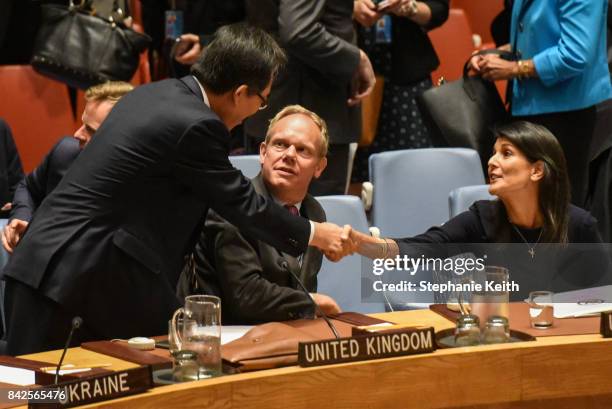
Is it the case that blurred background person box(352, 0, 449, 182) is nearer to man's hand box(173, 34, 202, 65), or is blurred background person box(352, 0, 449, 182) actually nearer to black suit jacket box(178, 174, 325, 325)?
man's hand box(173, 34, 202, 65)

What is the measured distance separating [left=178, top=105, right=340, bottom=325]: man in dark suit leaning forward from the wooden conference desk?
56 centimetres

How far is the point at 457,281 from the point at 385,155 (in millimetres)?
1671

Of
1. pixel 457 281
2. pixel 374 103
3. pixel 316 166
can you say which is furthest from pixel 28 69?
pixel 457 281

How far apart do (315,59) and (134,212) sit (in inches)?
63.8

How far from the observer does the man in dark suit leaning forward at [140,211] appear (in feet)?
9.78

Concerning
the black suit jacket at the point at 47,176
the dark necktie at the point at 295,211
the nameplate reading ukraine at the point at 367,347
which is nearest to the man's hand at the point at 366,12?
the black suit jacket at the point at 47,176

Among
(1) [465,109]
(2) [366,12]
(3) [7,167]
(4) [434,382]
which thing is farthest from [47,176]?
(4) [434,382]

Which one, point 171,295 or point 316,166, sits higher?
point 316,166

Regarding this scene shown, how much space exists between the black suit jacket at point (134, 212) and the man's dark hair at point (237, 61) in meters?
0.08

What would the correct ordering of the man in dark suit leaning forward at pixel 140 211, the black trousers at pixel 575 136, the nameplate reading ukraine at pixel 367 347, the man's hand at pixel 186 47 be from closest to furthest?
the nameplate reading ukraine at pixel 367 347 < the man in dark suit leaning forward at pixel 140 211 < the black trousers at pixel 575 136 < the man's hand at pixel 186 47

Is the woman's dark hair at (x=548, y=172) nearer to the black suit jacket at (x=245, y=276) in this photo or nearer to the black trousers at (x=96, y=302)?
the black suit jacket at (x=245, y=276)

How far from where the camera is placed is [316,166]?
3502mm

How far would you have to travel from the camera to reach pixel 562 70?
461 cm

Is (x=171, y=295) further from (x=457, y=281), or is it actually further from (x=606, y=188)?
(x=606, y=188)
